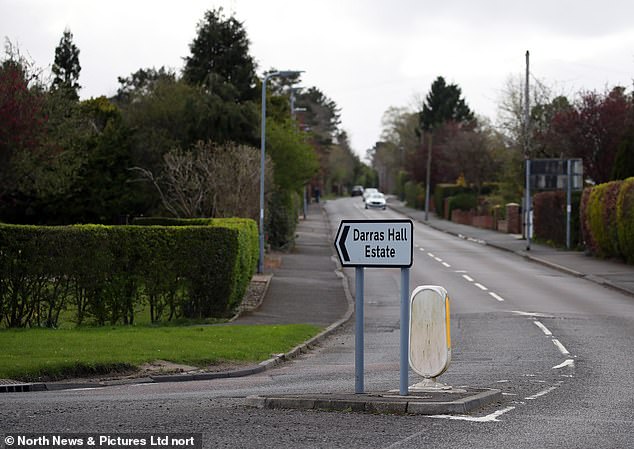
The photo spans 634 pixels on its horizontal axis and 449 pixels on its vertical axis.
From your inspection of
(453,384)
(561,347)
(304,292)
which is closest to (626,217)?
(304,292)

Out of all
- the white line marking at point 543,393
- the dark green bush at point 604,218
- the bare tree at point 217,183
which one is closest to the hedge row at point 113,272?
the white line marking at point 543,393

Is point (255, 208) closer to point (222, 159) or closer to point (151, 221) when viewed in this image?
point (222, 159)

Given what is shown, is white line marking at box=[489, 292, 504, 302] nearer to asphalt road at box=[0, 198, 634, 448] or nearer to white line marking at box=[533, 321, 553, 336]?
asphalt road at box=[0, 198, 634, 448]

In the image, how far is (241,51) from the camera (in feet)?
196

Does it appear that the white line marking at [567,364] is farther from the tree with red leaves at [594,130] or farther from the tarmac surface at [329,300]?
the tree with red leaves at [594,130]

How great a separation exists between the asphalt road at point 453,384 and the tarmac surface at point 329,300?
278 mm

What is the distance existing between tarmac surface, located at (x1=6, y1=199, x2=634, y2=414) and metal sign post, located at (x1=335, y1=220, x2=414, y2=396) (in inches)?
23.0

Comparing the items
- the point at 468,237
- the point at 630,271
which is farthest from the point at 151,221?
the point at 468,237

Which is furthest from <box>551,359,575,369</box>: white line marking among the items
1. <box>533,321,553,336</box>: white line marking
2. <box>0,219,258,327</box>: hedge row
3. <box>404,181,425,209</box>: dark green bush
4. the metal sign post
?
<box>404,181,425,209</box>: dark green bush

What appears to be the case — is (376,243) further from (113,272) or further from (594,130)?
(594,130)

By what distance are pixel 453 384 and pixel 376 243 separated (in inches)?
123

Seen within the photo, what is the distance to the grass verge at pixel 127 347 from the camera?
1650 cm

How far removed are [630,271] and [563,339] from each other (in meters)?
19.5

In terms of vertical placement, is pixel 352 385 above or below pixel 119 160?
below
